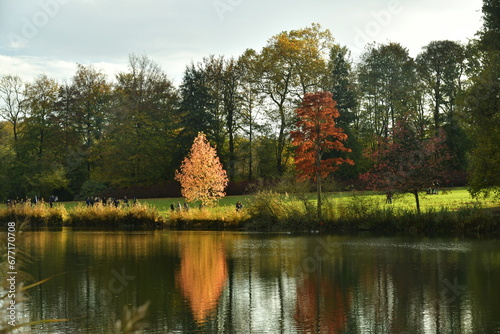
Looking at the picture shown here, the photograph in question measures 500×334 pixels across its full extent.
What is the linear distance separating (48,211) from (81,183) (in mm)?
29957

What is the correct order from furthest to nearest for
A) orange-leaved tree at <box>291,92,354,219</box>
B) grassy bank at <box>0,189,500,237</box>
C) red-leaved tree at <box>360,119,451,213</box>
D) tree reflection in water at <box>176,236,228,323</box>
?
1. orange-leaved tree at <box>291,92,354,219</box>
2. red-leaved tree at <box>360,119,451,213</box>
3. grassy bank at <box>0,189,500,237</box>
4. tree reflection in water at <box>176,236,228,323</box>

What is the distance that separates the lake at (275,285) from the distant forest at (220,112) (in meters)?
32.7

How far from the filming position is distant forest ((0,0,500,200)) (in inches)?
2327

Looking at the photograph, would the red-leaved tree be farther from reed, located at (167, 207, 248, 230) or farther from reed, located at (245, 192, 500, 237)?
reed, located at (167, 207, 248, 230)

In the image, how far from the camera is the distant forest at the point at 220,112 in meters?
59.1

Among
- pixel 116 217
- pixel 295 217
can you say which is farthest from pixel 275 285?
pixel 116 217

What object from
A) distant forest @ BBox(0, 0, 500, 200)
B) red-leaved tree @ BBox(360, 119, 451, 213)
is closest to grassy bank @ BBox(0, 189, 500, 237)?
red-leaved tree @ BBox(360, 119, 451, 213)

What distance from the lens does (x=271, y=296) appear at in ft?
46.6

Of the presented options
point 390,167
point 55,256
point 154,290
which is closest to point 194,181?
point 390,167

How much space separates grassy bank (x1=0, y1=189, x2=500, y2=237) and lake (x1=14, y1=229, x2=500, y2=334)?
3.60 metres

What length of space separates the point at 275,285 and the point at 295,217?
15.5 metres

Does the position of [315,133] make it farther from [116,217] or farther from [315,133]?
[116,217]

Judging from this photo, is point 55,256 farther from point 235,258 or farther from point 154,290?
point 154,290

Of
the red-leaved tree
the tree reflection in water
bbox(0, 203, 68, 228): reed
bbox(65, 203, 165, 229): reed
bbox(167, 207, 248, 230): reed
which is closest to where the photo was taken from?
the tree reflection in water
